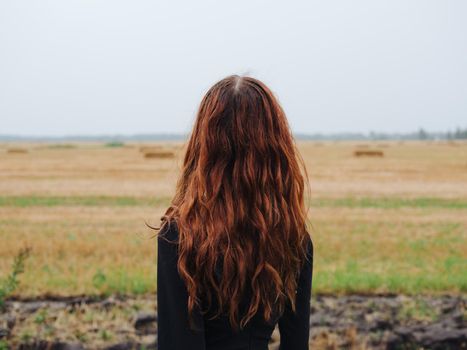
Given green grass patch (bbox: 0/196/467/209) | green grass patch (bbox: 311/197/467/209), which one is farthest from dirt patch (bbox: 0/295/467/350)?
green grass patch (bbox: 0/196/467/209)

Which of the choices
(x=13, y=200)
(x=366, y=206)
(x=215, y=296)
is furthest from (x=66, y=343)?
(x=13, y=200)

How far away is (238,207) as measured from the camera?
2490 millimetres

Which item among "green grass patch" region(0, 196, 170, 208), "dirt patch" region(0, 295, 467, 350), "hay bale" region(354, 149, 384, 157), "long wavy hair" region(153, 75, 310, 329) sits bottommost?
"green grass patch" region(0, 196, 170, 208)

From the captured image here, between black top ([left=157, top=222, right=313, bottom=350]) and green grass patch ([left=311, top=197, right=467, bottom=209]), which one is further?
green grass patch ([left=311, top=197, right=467, bottom=209])

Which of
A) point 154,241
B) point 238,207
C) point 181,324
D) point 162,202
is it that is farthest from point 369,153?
point 181,324

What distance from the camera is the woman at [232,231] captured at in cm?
241

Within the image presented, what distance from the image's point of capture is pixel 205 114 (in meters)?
2.54

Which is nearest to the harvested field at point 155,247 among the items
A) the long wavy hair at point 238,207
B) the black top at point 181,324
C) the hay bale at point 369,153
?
the long wavy hair at point 238,207

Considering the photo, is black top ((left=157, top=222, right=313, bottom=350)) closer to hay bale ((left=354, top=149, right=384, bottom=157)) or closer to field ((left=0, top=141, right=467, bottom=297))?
field ((left=0, top=141, right=467, bottom=297))

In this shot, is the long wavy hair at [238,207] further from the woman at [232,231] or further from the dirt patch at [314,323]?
the dirt patch at [314,323]

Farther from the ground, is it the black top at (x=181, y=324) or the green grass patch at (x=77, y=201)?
the black top at (x=181, y=324)

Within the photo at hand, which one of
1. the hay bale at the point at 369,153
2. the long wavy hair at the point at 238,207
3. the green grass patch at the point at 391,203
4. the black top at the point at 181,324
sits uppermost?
the long wavy hair at the point at 238,207

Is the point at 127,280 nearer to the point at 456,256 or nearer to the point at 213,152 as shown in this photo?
the point at 456,256

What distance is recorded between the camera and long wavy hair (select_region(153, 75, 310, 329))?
2447 millimetres
